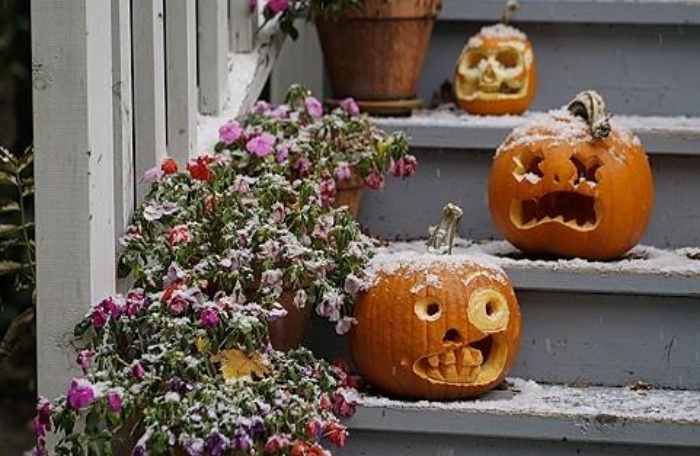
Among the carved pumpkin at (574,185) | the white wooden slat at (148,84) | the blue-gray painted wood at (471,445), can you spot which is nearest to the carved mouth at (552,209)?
the carved pumpkin at (574,185)

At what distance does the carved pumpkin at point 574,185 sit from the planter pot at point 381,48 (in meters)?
0.50

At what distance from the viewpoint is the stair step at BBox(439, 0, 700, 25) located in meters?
3.38

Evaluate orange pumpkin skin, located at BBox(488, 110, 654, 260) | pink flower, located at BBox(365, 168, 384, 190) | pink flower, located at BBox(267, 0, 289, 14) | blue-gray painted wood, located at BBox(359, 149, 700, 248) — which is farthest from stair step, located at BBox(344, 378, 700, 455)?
pink flower, located at BBox(267, 0, 289, 14)

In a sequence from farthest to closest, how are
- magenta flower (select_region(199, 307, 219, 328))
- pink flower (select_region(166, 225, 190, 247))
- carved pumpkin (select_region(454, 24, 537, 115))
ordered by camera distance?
carved pumpkin (select_region(454, 24, 537, 115)), pink flower (select_region(166, 225, 190, 247)), magenta flower (select_region(199, 307, 219, 328))

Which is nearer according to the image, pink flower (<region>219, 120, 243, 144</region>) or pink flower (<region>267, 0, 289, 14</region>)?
pink flower (<region>219, 120, 243, 144</region>)

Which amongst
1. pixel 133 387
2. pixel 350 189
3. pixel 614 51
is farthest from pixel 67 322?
pixel 614 51

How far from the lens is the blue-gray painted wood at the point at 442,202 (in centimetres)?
315

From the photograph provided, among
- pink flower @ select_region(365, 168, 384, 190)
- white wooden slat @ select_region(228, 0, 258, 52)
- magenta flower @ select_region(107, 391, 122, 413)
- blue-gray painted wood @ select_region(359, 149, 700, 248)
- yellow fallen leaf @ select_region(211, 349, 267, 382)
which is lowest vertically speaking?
magenta flower @ select_region(107, 391, 122, 413)

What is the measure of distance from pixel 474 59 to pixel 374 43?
8.4 inches

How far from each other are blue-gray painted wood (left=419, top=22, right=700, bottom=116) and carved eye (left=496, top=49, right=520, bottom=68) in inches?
7.8

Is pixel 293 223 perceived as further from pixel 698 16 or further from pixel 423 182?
pixel 698 16

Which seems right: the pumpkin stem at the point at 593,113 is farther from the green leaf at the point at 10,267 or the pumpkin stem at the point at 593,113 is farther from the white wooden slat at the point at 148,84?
the green leaf at the point at 10,267

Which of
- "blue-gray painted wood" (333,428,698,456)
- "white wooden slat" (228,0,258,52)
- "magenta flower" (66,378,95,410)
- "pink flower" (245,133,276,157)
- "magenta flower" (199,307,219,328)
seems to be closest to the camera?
"magenta flower" (66,378,95,410)

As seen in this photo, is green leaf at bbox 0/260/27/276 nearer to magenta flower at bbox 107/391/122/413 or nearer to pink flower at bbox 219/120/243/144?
pink flower at bbox 219/120/243/144
